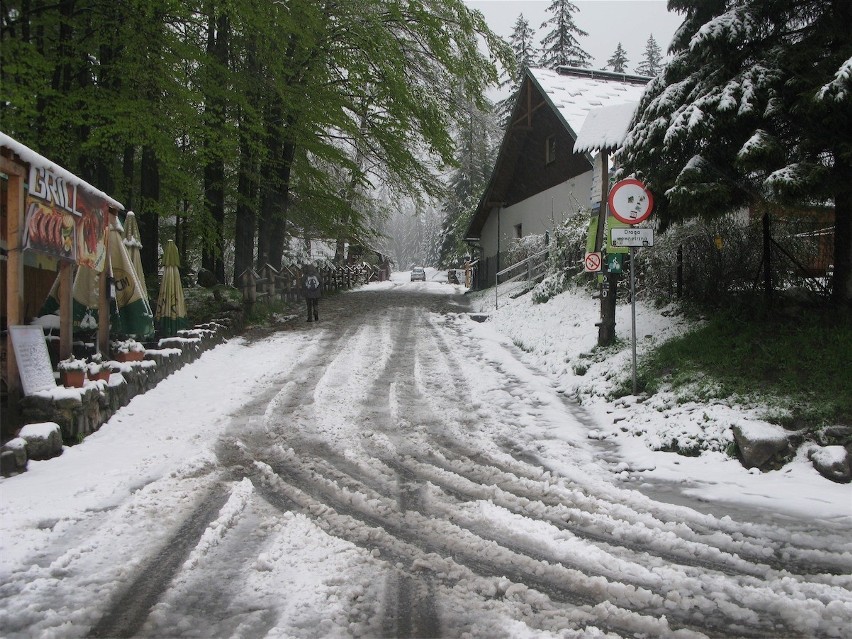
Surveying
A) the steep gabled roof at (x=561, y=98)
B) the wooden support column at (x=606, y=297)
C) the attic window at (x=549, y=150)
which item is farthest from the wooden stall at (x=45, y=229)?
the attic window at (x=549, y=150)

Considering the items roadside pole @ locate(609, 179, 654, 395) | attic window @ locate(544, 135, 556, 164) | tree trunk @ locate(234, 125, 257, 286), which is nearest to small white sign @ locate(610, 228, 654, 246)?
roadside pole @ locate(609, 179, 654, 395)

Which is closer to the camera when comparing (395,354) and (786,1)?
(786,1)

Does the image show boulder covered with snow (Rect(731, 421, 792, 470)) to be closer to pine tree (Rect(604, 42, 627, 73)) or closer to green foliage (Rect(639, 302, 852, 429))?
green foliage (Rect(639, 302, 852, 429))

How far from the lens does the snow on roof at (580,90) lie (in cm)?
1966

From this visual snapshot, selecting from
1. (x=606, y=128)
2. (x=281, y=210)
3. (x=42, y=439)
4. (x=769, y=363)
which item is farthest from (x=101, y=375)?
(x=281, y=210)

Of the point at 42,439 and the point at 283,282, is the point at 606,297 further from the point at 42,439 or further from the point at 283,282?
the point at 283,282

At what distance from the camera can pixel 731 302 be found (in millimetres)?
9070

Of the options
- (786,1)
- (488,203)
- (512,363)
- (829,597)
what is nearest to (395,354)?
(512,363)

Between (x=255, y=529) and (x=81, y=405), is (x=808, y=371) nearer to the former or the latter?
(x=255, y=529)

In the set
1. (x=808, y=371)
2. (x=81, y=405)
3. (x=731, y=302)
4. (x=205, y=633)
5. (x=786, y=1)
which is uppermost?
(x=786, y=1)

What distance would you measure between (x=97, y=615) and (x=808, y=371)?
7104mm

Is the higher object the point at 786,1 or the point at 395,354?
the point at 786,1

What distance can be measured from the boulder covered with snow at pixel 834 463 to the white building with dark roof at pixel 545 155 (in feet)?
42.3

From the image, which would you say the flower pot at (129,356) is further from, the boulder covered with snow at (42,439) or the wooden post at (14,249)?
the boulder covered with snow at (42,439)
